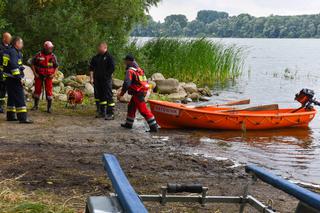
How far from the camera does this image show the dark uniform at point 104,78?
42.3ft

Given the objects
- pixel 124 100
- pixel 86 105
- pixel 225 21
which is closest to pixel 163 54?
pixel 124 100

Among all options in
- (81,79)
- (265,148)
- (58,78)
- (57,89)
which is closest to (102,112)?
(265,148)

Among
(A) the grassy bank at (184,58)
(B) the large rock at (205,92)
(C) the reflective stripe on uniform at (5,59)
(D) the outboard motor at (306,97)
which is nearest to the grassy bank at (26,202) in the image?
(C) the reflective stripe on uniform at (5,59)

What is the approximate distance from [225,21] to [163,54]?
88636 millimetres

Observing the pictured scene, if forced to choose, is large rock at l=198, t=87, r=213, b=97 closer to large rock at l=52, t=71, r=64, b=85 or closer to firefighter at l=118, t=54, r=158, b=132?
large rock at l=52, t=71, r=64, b=85

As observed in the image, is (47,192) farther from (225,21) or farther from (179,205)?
(225,21)

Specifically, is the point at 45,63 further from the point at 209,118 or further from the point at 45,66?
the point at 209,118

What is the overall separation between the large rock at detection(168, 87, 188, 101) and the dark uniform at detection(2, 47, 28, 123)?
29.6ft

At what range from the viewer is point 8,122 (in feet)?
37.7

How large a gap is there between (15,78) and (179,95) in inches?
402

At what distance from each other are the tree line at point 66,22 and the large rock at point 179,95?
343 cm

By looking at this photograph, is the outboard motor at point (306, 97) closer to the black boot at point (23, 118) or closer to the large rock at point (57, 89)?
the black boot at point (23, 118)

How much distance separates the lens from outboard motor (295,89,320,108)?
1390 cm

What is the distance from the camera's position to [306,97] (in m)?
14.1
